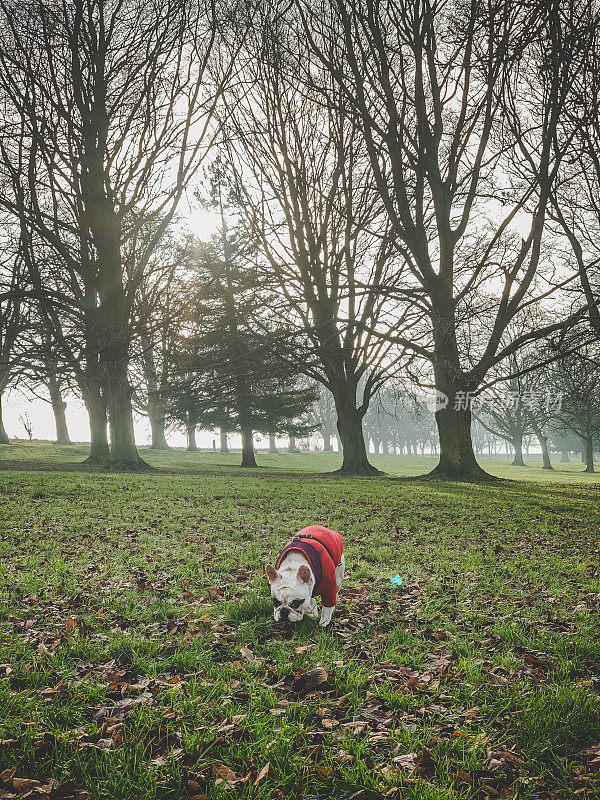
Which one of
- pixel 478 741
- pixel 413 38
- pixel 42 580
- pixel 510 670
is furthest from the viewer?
pixel 413 38

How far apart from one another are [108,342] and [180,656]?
14.6m

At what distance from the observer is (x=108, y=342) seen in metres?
16.8

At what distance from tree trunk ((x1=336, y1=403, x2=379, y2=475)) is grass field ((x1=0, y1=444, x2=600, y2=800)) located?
1468cm

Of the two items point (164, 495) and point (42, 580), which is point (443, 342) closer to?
point (164, 495)

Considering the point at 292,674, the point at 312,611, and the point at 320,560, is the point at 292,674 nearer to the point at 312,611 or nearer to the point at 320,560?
the point at 312,611

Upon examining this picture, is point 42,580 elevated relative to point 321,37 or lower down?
lower down

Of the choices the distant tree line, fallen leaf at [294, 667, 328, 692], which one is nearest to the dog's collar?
fallen leaf at [294, 667, 328, 692]

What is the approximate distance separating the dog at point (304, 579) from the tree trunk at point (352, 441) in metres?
18.3

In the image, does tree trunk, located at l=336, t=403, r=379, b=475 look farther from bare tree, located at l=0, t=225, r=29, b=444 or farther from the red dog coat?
the red dog coat

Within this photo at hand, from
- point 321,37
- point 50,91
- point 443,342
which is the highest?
point 321,37

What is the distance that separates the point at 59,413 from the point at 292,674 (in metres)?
40.5

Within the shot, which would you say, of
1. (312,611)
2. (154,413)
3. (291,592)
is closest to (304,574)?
(291,592)

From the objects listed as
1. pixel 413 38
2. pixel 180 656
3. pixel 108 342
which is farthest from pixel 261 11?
pixel 180 656

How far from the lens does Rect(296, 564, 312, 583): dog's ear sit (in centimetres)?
430
